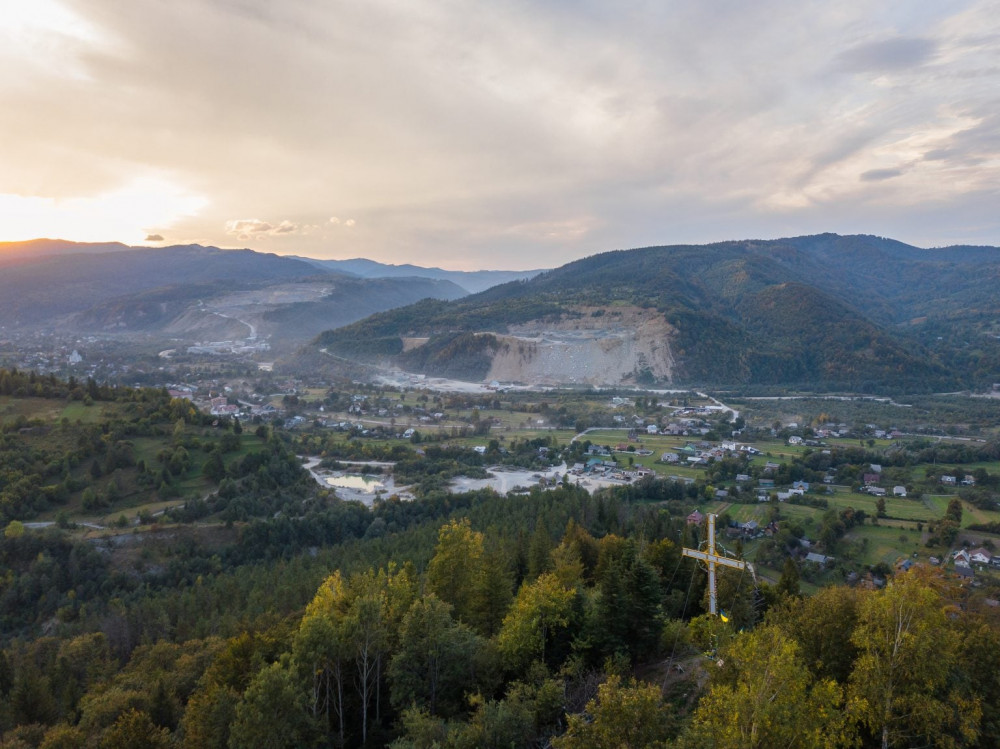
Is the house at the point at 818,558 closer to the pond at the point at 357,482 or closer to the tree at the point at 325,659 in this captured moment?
the tree at the point at 325,659

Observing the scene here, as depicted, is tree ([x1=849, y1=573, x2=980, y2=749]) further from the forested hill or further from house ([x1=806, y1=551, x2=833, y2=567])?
the forested hill

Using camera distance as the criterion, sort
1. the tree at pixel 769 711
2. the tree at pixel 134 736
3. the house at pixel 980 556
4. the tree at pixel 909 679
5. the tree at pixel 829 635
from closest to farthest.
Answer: the tree at pixel 769 711
the tree at pixel 909 679
the tree at pixel 829 635
the tree at pixel 134 736
the house at pixel 980 556

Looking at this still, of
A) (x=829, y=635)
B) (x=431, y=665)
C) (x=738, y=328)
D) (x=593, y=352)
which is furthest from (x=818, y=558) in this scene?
(x=738, y=328)

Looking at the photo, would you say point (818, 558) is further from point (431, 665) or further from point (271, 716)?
point (271, 716)

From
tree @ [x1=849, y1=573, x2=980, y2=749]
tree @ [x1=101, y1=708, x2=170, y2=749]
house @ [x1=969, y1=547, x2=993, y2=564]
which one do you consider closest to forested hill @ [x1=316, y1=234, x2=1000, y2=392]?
house @ [x1=969, y1=547, x2=993, y2=564]

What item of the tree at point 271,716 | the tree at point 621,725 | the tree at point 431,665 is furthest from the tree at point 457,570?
the tree at point 621,725
